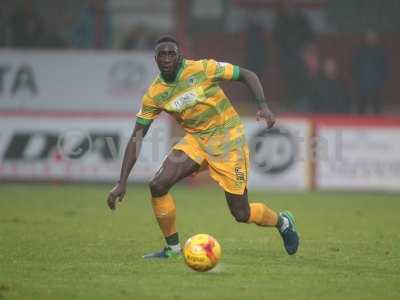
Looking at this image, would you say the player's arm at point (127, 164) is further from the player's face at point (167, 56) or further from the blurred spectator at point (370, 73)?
the blurred spectator at point (370, 73)

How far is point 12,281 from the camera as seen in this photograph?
9172mm

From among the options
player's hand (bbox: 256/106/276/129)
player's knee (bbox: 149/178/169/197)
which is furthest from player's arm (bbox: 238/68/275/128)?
player's knee (bbox: 149/178/169/197)

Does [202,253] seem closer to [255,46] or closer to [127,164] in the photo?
[127,164]

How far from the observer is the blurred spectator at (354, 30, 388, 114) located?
2278 cm

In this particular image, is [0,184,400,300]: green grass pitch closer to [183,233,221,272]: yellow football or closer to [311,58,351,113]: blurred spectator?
[183,233,221,272]: yellow football

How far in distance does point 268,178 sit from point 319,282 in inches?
432

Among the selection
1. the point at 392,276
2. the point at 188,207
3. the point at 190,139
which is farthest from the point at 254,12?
the point at 392,276

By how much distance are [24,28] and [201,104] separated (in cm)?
1240

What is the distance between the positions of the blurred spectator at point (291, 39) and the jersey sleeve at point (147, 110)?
12.4 meters

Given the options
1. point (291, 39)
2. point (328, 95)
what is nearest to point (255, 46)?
point (291, 39)

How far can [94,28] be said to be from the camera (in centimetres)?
2261

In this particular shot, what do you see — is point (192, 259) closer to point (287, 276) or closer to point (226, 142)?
point (287, 276)

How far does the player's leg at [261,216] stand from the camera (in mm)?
10758

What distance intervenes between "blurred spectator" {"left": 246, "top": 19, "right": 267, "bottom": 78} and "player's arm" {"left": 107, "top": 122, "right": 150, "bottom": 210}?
12436mm
